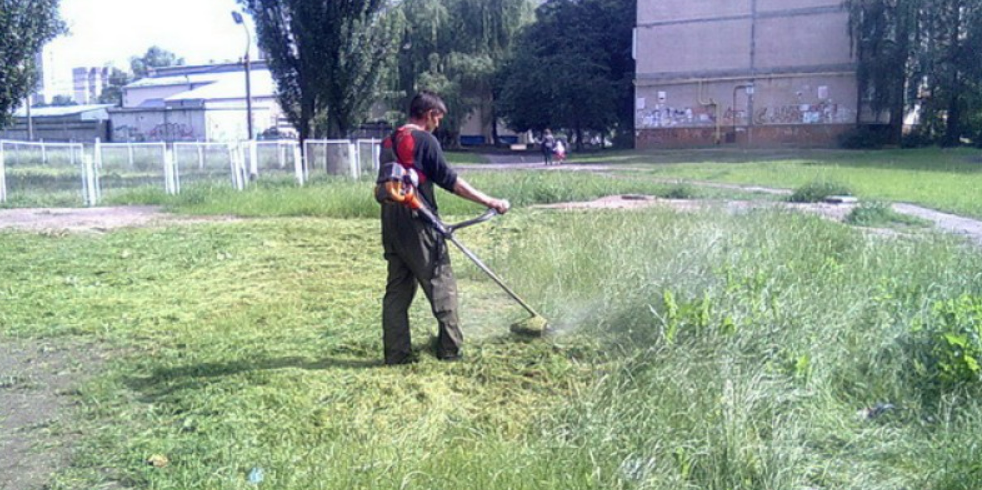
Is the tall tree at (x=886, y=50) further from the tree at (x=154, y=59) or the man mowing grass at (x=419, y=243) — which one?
the tree at (x=154, y=59)

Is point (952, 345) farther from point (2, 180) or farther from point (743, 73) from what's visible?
point (743, 73)

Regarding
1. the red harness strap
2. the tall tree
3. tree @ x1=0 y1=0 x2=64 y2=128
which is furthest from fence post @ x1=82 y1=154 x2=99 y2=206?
the tall tree

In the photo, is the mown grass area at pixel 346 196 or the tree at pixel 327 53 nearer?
the mown grass area at pixel 346 196

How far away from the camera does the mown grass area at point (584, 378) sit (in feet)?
12.4

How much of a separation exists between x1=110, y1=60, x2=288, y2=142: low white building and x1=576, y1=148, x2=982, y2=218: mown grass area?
23468 millimetres

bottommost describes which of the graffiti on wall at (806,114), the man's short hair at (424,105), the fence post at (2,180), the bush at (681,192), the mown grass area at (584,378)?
the mown grass area at (584,378)

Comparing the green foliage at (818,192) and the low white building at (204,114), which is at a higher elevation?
the low white building at (204,114)

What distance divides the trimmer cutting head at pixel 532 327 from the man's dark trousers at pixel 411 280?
1.89ft

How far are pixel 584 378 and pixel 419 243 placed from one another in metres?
1.31

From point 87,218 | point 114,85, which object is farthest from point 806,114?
point 114,85

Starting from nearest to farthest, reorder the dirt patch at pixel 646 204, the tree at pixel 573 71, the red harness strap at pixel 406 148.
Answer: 1. the red harness strap at pixel 406 148
2. the dirt patch at pixel 646 204
3. the tree at pixel 573 71

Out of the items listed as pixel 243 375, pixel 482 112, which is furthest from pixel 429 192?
pixel 482 112

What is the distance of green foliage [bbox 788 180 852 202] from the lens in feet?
55.9

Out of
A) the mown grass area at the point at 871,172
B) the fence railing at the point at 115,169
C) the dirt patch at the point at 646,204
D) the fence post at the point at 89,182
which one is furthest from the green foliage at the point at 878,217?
the fence post at the point at 89,182
